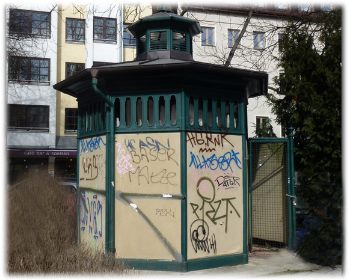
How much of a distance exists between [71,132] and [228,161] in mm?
25724

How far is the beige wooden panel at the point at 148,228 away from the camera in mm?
7699

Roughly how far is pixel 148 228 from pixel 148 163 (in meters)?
1.12

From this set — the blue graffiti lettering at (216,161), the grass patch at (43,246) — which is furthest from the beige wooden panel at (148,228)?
the grass patch at (43,246)

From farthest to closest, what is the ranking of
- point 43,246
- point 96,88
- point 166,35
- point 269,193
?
point 269,193, point 166,35, point 96,88, point 43,246

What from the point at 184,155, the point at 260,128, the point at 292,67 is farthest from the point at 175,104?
the point at 260,128

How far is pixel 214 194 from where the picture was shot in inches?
316

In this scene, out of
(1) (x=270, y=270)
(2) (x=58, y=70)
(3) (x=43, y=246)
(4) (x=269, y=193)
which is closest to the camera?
(3) (x=43, y=246)

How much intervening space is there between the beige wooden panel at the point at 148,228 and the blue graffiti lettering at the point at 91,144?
1243 millimetres

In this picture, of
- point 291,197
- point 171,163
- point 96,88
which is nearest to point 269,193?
point 291,197

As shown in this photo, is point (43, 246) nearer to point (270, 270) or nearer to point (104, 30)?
point (270, 270)

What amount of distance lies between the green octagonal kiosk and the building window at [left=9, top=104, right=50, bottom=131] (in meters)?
24.4

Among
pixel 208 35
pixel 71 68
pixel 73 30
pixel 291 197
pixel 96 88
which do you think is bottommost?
pixel 291 197

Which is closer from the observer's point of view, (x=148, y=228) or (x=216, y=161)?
(x=148, y=228)

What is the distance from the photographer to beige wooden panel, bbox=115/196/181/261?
25.3 feet
